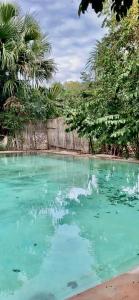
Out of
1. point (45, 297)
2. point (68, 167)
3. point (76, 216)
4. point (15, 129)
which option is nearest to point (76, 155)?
point (68, 167)

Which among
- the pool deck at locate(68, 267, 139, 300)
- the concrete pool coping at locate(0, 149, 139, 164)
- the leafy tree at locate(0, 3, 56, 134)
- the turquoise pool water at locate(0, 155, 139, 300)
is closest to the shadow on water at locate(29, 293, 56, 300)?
the turquoise pool water at locate(0, 155, 139, 300)

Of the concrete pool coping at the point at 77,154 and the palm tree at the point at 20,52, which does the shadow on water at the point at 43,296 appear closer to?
the concrete pool coping at the point at 77,154

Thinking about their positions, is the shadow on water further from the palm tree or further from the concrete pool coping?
the palm tree

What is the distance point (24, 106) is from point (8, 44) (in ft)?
A: 7.94

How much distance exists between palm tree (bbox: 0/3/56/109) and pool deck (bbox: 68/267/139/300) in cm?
1248

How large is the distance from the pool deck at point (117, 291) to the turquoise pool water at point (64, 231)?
474mm

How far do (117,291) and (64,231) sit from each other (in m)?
2.33

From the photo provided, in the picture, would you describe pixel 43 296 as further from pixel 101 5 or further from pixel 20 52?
pixel 20 52

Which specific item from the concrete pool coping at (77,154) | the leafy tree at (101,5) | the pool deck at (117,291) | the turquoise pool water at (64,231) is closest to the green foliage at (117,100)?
the concrete pool coping at (77,154)

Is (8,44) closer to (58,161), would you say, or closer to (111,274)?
(58,161)

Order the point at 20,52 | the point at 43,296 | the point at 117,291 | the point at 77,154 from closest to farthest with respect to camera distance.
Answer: the point at 117,291, the point at 43,296, the point at 77,154, the point at 20,52

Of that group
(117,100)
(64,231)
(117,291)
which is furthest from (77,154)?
(117,291)

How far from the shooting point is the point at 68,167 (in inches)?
423

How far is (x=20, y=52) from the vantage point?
48.8ft
